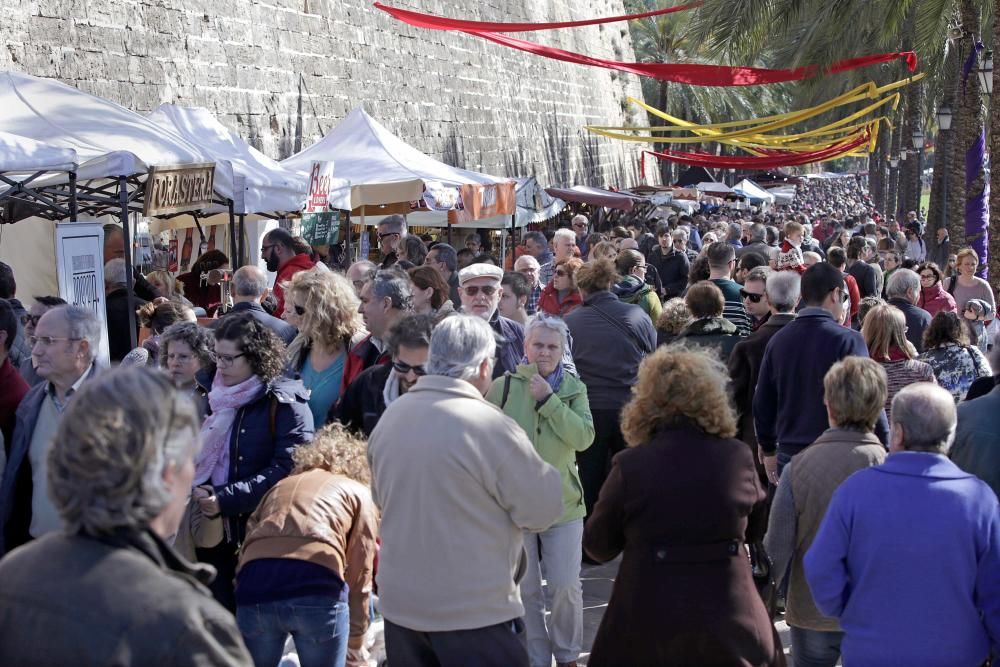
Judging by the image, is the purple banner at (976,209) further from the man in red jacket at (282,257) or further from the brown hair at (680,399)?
the brown hair at (680,399)

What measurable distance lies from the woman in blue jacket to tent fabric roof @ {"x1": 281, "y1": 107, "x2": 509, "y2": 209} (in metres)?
6.12

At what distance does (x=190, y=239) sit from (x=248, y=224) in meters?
0.60

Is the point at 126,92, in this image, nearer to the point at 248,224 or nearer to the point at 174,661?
the point at 248,224

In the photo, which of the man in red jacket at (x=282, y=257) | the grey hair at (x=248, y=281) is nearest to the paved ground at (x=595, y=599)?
the grey hair at (x=248, y=281)

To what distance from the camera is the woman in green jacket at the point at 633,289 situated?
8016mm

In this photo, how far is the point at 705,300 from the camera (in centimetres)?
663

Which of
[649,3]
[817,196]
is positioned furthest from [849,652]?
[817,196]

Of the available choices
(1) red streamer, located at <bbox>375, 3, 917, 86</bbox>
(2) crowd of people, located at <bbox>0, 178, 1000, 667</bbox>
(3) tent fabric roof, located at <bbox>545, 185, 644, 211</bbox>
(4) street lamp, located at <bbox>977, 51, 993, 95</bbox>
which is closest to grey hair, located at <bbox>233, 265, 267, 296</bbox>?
(2) crowd of people, located at <bbox>0, 178, 1000, 667</bbox>

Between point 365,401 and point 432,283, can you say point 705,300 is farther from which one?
point 365,401

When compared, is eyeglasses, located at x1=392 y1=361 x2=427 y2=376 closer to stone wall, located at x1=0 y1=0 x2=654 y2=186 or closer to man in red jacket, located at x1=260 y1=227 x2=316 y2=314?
man in red jacket, located at x1=260 y1=227 x2=316 y2=314

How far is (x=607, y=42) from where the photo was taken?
35062 mm

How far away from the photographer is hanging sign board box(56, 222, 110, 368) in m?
5.90

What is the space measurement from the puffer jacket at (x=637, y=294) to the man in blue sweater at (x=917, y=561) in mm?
4661

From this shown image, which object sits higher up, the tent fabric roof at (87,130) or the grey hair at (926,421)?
→ the tent fabric roof at (87,130)
